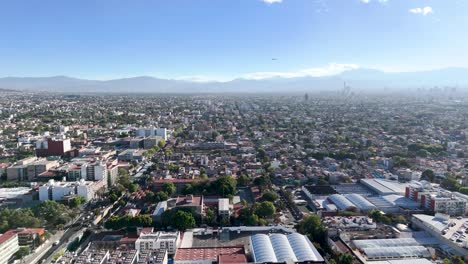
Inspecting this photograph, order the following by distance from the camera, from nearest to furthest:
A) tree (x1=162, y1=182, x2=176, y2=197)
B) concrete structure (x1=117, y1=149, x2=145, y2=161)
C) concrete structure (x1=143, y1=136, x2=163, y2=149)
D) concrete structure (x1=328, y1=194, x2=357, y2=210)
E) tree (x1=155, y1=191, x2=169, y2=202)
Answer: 1. concrete structure (x1=328, y1=194, x2=357, y2=210)
2. tree (x1=155, y1=191, x2=169, y2=202)
3. tree (x1=162, y1=182, x2=176, y2=197)
4. concrete structure (x1=117, y1=149, x2=145, y2=161)
5. concrete structure (x1=143, y1=136, x2=163, y2=149)

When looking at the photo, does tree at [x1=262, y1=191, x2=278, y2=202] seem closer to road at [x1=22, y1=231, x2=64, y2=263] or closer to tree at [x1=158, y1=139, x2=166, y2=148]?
road at [x1=22, y1=231, x2=64, y2=263]

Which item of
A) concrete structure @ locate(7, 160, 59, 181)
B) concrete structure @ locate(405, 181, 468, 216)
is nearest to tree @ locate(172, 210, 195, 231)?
concrete structure @ locate(405, 181, 468, 216)

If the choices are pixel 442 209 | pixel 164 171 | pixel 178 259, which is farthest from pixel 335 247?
pixel 164 171

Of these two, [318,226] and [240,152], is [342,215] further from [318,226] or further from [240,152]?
[240,152]

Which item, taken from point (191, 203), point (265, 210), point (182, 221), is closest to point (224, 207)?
point (191, 203)

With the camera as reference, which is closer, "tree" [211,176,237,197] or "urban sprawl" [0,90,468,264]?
"urban sprawl" [0,90,468,264]
